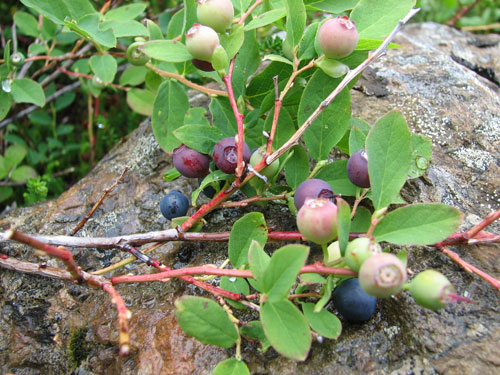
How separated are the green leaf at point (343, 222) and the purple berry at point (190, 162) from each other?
0.62 metres

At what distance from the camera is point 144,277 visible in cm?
143

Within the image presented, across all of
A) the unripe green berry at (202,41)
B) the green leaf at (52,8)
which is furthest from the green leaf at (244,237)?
the green leaf at (52,8)

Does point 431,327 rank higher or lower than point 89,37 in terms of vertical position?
lower

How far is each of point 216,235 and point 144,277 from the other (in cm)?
32

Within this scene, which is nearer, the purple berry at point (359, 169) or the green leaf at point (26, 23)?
the purple berry at point (359, 169)

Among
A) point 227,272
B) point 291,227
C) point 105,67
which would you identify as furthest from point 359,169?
point 105,67

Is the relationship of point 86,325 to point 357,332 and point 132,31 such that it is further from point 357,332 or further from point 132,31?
point 132,31

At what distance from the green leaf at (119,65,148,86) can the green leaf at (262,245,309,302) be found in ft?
5.79

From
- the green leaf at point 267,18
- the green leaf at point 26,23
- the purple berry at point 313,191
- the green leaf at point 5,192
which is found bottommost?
the green leaf at point 5,192

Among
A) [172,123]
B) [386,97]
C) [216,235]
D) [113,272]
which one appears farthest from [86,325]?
[386,97]

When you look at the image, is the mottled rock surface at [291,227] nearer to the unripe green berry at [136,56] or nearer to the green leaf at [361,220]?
the green leaf at [361,220]

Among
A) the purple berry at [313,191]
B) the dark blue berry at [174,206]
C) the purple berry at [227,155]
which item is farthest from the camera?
the dark blue berry at [174,206]

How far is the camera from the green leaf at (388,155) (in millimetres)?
1326

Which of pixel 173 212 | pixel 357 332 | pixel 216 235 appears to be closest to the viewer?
pixel 357 332
